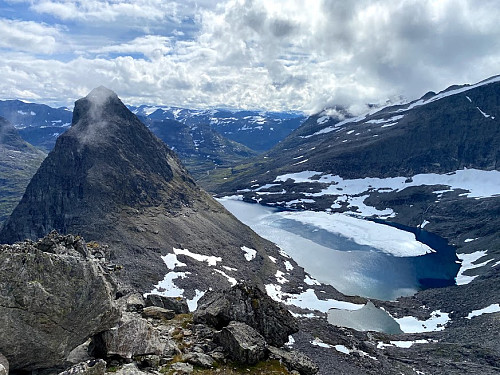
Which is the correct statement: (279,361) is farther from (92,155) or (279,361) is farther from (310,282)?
(92,155)

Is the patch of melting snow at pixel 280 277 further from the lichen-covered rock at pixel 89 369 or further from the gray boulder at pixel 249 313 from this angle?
the lichen-covered rock at pixel 89 369

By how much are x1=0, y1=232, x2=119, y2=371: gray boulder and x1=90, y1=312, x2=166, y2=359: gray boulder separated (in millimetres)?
794

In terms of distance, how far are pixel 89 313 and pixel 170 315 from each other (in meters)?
13.9

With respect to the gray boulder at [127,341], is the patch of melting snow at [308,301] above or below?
below

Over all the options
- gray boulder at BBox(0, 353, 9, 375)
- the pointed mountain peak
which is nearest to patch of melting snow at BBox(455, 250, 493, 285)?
gray boulder at BBox(0, 353, 9, 375)

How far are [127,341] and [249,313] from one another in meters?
11.6

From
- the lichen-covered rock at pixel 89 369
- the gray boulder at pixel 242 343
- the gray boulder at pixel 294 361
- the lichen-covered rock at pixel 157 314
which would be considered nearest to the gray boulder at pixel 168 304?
the lichen-covered rock at pixel 157 314

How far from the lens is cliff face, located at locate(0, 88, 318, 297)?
105500mm

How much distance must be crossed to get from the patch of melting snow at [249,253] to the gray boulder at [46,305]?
341 ft

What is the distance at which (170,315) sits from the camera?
33531mm

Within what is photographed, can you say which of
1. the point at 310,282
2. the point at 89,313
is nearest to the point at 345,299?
the point at 310,282

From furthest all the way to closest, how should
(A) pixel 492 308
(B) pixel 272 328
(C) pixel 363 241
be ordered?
1. (C) pixel 363 241
2. (A) pixel 492 308
3. (B) pixel 272 328

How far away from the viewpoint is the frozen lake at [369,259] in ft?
427

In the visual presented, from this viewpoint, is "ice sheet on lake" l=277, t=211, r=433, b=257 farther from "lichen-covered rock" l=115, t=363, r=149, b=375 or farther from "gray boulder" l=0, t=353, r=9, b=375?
"gray boulder" l=0, t=353, r=9, b=375
